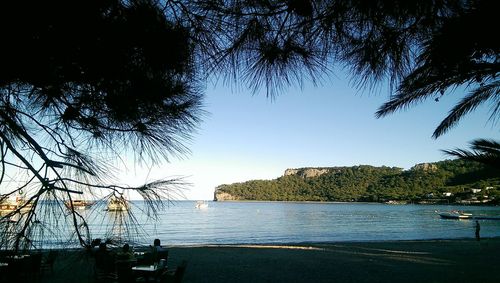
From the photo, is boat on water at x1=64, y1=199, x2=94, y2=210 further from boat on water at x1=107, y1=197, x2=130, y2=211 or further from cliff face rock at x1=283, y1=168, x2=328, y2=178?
cliff face rock at x1=283, y1=168, x2=328, y2=178

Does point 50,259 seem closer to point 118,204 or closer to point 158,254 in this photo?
point 158,254

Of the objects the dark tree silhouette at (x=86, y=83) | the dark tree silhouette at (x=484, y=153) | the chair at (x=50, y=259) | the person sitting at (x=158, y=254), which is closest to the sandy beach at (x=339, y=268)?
the person sitting at (x=158, y=254)

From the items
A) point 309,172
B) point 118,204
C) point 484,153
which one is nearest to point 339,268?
point 484,153

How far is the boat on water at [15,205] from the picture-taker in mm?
1943

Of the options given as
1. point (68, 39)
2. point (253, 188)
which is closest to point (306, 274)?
point (68, 39)

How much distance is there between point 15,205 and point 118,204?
19.9 inches

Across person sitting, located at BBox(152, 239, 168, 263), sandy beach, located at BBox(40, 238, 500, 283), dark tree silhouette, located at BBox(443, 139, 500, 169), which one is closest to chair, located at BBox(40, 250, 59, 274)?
sandy beach, located at BBox(40, 238, 500, 283)

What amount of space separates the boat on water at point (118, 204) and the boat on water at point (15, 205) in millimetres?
384

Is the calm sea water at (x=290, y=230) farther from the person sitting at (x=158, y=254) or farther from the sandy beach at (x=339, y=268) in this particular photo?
the sandy beach at (x=339, y=268)

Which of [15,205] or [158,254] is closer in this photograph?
[15,205]

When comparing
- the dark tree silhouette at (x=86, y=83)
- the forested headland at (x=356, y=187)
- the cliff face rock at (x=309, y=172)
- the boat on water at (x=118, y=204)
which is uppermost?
the cliff face rock at (x=309, y=172)

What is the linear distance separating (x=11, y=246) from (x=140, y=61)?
3.70 ft

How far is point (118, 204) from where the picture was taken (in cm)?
208

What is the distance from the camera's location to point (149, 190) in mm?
2109
